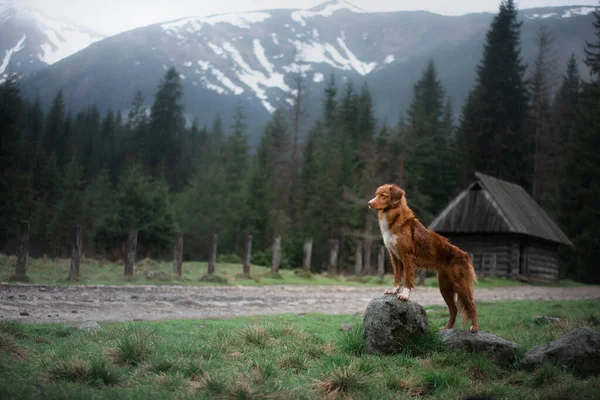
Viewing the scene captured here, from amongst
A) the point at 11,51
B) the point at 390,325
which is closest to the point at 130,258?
the point at 11,51

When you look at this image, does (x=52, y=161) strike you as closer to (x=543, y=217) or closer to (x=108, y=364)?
(x=543, y=217)

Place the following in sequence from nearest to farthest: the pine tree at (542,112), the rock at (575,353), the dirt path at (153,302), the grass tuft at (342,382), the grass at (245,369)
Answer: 1. the grass at (245,369)
2. the grass tuft at (342,382)
3. the rock at (575,353)
4. the dirt path at (153,302)
5. the pine tree at (542,112)

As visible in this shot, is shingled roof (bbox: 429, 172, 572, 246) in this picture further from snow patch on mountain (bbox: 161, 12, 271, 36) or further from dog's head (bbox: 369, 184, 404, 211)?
snow patch on mountain (bbox: 161, 12, 271, 36)

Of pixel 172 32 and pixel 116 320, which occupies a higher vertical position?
pixel 172 32

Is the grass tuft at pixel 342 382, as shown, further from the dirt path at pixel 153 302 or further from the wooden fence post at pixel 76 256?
the wooden fence post at pixel 76 256

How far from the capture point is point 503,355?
718 centimetres

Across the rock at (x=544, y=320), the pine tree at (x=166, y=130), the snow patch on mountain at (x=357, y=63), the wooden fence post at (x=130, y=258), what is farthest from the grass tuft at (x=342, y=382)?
the snow patch on mountain at (x=357, y=63)

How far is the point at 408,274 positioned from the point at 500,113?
5371 centimetres

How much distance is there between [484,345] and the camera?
725cm

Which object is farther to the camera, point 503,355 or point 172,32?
point 172,32

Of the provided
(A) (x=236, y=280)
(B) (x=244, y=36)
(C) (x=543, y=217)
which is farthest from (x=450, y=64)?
(A) (x=236, y=280)

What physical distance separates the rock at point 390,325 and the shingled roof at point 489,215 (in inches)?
1070

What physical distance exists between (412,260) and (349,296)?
11.9 meters

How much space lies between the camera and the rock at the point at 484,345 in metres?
7.17
